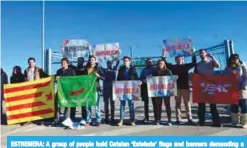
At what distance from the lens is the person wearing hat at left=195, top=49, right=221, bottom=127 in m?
8.30

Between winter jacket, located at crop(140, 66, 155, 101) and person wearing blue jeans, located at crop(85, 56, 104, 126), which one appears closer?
person wearing blue jeans, located at crop(85, 56, 104, 126)

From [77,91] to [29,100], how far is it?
4.86ft

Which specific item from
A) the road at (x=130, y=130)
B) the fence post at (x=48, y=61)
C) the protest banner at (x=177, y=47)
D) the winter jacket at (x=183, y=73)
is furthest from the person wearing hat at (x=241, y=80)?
the fence post at (x=48, y=61)

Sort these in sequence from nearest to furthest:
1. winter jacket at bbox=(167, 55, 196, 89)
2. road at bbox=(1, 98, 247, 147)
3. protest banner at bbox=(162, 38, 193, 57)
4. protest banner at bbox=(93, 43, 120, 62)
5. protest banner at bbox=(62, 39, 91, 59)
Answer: road at bbox=(1, 98, 247, 147) < winter jacket at bbox=(167, 55, 196, 89) < protest banner at bbox=(162, 38, 193, 57) < protest banner at bbox=(93, 43, 120, 62) < protest banner at bbox=(62, 39, 91, 59)

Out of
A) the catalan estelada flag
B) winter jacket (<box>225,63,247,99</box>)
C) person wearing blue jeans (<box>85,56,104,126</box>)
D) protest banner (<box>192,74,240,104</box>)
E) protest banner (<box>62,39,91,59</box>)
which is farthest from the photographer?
protest banner (<box>62,39,91,59</box>)

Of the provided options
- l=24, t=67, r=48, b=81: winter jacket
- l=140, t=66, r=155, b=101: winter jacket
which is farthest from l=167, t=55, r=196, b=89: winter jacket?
l=24, t=67, r=48, b=81: winter jacket

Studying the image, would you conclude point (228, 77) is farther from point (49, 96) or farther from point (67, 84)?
point (49, 96)

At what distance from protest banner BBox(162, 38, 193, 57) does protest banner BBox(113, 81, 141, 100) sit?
3024mm

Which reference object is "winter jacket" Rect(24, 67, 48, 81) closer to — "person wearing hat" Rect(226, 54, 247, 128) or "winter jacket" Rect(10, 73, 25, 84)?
"winter jacket" Rect(10, 73, 25, 84)

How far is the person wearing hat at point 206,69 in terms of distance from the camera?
8.30m

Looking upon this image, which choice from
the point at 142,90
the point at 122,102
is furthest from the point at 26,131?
the point at 142,90

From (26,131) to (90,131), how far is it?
168 centimetres

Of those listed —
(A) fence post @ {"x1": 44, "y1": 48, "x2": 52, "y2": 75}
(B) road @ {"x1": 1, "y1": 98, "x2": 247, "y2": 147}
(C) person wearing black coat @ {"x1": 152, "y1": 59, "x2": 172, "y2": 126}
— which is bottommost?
(B) road @ {"x1": 1, "y1": 98, "x2": 247, "y2": 147}

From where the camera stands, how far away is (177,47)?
11.4 m
